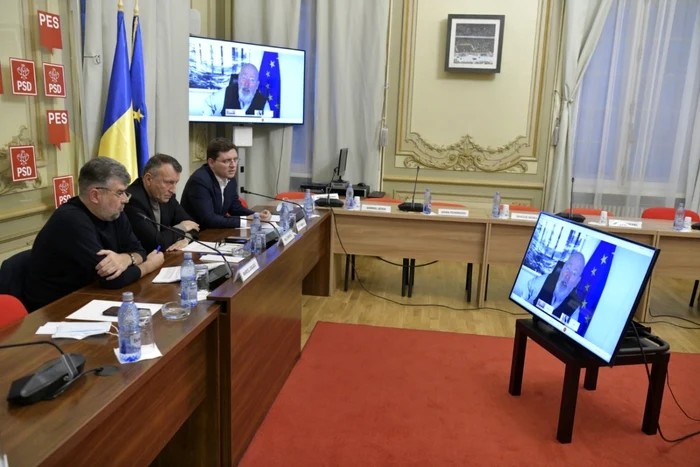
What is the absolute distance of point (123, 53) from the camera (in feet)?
11.1

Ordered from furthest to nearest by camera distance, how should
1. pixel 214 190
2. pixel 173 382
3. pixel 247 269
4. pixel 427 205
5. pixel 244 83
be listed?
pixel 244 83 < pixel 427 205 < pixel 214 190 < pixel 247 269 < pixel 173 382

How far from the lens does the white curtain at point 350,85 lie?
5.31 meters

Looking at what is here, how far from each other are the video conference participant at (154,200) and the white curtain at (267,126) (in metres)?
A: 2.68

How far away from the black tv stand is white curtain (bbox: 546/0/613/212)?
3.15m

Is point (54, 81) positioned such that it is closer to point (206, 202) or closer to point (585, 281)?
point (206, 202)

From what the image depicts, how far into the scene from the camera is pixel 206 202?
3.35m

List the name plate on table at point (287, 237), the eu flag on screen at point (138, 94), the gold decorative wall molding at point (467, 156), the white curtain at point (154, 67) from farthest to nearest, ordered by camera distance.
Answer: the gold decorative wall molding at point (467, 156), the eu flag on screen at point (138, 94), the white curtain at point (154, 67), the name plate on table at point (287, 237)

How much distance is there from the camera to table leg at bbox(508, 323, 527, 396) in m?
2.63

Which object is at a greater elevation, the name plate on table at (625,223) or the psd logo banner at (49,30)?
the psd logo banner at (49,30)

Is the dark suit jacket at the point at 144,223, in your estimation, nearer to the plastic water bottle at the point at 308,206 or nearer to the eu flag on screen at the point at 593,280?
the plastic water bottle at the point at 308,206

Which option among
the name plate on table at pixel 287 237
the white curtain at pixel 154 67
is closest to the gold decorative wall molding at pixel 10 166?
the white curtain at pixel 154 67

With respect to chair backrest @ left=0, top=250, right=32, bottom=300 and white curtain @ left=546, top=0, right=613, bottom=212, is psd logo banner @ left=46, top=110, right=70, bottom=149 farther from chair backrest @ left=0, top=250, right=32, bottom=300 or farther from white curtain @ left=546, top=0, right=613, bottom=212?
white curtain @ left=546, top=0, right=613, bottom=212

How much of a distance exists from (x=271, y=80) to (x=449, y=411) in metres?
3.55

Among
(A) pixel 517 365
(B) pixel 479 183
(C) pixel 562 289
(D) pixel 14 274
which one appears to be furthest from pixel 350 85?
(D) pixel 14 274
